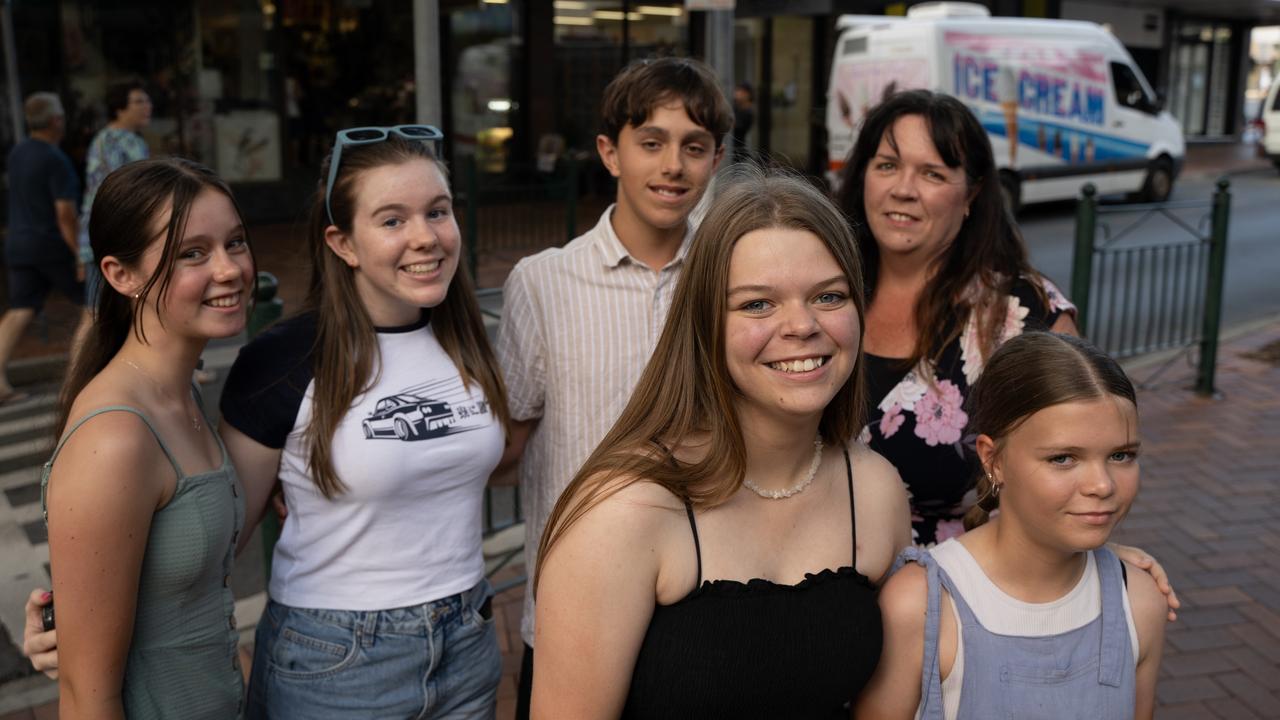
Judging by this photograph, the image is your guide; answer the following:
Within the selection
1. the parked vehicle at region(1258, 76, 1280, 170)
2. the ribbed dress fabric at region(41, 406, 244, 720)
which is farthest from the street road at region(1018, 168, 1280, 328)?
the ribbed dress fabric at region(41, 406, 244, 720)

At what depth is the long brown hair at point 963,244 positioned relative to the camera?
8.68 ft

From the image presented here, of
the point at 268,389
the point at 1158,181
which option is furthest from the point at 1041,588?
the point at 1158,181

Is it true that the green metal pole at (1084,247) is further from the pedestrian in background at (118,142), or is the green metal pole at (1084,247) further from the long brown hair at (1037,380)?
the pedestrian in background at (118,142)

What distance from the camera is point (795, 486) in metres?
1.93

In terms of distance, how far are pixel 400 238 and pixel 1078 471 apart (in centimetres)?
137

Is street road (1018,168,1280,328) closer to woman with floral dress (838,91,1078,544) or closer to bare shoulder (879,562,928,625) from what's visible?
woman with floral dress (838,91,1078,544)

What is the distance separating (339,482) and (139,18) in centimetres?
1404

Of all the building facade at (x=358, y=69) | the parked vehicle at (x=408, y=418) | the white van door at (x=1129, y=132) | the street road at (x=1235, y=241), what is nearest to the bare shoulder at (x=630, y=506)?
the parked vehicle at (x=408, y=418)

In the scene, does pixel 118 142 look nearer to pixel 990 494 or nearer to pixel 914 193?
pixel 914 193

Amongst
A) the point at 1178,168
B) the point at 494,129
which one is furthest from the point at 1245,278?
the point at 494,129

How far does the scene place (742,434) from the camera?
1.87 metres

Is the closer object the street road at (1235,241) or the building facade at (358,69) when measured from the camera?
the street road at (1235,241)

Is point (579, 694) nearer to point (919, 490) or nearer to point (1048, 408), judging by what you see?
point (1048, 408)

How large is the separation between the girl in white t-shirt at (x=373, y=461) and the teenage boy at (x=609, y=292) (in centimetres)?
25
